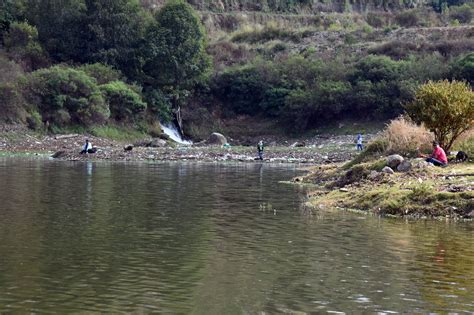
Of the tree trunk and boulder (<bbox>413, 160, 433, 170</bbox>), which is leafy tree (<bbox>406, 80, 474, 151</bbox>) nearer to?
boulder (<bbox>413, 160, 433, 170</bbox>)

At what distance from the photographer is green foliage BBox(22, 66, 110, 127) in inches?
3083

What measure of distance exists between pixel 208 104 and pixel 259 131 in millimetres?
8053

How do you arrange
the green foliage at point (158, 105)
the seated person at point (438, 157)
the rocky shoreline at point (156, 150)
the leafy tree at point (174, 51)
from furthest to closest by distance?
the green foliage at point (158, 105)
the leafy tree at point (174, 51)
the rocky shoreline at point (156, 150)
the seated person at point (438, 157)

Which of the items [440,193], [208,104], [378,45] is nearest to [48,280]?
[440,193]

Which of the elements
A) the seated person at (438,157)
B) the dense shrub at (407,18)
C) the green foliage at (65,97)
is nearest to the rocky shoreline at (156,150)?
the green foliage at (65,97)

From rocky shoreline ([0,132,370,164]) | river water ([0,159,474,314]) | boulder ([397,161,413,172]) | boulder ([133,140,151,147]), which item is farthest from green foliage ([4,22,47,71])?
boulder ([397,161,413,172])

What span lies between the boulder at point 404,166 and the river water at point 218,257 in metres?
4.35

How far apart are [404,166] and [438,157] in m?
1.47

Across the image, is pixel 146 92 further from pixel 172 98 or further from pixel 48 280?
pixel 48 280

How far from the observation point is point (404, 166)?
113ft

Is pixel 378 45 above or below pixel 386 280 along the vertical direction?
above

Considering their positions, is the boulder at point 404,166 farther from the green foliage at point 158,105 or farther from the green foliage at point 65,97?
the green foliage at point 158,105

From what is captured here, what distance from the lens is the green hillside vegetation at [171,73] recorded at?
79.7 m

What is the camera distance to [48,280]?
1736 centimetres
